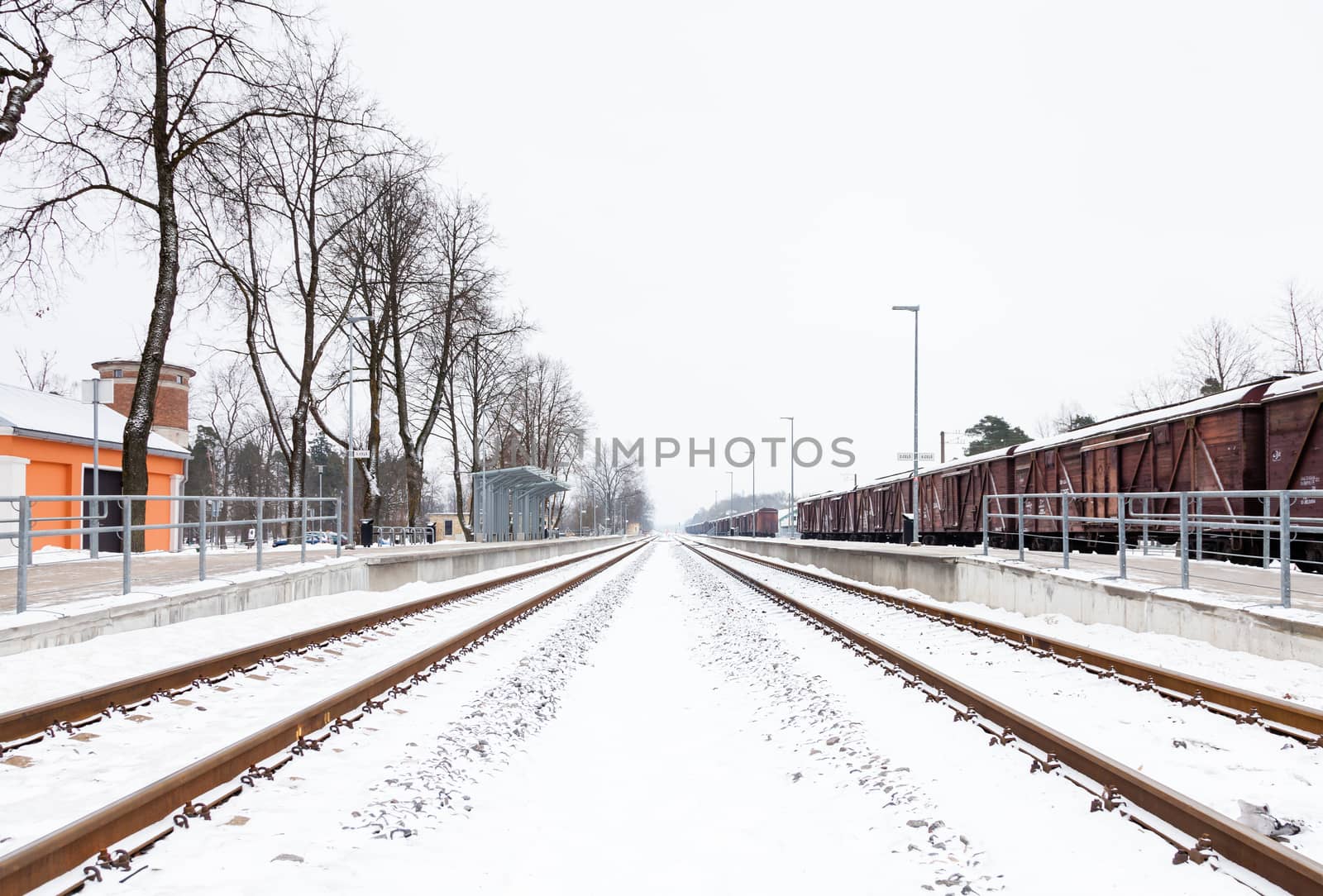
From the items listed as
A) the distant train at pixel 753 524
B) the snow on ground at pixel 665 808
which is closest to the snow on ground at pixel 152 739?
the snow on ground at pixel 665 808

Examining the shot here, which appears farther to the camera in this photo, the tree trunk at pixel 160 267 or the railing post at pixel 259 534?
the tree trunk at pixel 160 267

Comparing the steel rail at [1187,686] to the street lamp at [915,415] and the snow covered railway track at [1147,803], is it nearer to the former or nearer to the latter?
the snow covered railway track at [1147,803]

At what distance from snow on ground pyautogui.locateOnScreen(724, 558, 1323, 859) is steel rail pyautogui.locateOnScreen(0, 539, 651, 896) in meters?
4.78

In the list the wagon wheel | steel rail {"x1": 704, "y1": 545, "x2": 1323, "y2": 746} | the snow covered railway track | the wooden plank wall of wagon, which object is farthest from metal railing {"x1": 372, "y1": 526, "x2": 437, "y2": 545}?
the snow covered railway track

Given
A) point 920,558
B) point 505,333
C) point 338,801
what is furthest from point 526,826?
point 505,333

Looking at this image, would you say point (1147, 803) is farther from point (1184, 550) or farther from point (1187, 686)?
Result: point (1184, 550)

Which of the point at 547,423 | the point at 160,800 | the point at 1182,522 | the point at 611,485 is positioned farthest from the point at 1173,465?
the point at 611,485

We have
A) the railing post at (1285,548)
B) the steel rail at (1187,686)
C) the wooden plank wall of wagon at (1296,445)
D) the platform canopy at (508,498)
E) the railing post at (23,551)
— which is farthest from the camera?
the platform canopy at (508,498)

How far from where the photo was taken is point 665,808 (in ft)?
14.0

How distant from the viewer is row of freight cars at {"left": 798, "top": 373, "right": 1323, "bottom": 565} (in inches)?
504

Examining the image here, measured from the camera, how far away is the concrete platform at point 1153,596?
7.03 m

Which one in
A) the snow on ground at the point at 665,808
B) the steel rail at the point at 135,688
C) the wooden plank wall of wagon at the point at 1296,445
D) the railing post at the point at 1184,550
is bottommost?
the snow on ground at the point at 665,808

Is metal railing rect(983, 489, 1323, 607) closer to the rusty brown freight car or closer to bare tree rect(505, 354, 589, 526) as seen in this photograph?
the rusty brown freight car

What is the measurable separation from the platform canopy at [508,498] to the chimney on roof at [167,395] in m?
19.9
